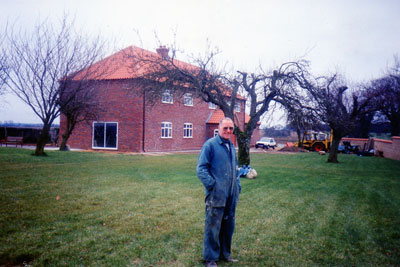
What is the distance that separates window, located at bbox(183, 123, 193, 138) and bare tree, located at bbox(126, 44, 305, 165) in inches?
532

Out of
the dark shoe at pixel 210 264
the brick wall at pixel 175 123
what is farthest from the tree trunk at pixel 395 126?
the dark shoe at pixel 210 264

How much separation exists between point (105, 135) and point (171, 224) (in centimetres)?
1964

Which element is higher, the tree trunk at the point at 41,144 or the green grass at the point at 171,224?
the tree trunk at the point at 41,144

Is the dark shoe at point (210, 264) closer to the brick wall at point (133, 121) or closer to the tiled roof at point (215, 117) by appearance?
the brick wall at point (133, 121)

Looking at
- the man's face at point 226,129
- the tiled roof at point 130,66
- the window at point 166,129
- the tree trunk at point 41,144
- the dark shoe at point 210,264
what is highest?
the tiled roof at point 130,66

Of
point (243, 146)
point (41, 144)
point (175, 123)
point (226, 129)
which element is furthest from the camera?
point (175, 123)

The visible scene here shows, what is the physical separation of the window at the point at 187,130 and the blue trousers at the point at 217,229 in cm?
2279

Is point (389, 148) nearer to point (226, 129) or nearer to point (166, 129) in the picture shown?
point (166, 129)

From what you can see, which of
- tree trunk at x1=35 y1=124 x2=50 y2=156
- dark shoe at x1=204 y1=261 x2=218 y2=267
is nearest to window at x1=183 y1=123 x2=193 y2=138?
tree trunk at x1=35 y1=124 x2=50 y2=156

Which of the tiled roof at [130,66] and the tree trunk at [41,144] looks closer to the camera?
the tiled roof at [130,66]

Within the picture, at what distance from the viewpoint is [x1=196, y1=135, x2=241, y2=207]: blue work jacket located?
3713 mm

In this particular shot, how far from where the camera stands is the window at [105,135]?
76.7 ft

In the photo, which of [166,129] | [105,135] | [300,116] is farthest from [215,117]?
[300,116]

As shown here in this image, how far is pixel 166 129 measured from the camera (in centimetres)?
2462
